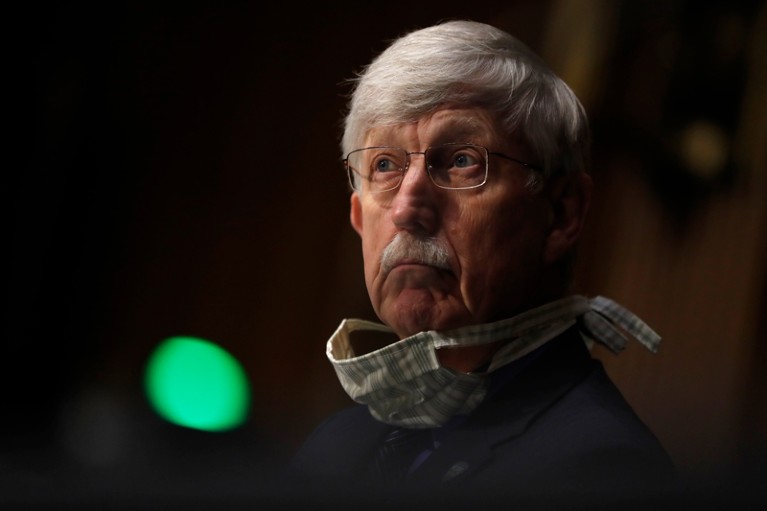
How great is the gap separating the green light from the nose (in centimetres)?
54

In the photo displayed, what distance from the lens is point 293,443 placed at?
1.76 m

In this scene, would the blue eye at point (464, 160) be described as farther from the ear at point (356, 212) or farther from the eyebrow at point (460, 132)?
the ear at point (356, 212)

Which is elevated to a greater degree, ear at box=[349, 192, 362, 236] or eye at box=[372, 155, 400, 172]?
eye at box=[372, 155, 400, 172]

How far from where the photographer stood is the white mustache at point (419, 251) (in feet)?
4.81

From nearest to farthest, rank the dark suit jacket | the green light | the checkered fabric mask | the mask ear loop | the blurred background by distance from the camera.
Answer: the dark suit jacket
the checkered fabric mask
the mask ear loop
the blurred background
the green light

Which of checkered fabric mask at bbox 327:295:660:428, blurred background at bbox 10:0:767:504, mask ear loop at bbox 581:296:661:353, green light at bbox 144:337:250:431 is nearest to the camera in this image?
checkered fabric mask at bbox 327:295:660:428

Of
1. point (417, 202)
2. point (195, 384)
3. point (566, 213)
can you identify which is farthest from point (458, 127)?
point (195, 384)

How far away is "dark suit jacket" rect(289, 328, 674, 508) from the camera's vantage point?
1338 mm

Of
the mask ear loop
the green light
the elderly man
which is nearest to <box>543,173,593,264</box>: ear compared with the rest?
the elderly man

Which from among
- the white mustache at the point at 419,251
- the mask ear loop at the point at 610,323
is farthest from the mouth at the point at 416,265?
the mask ear loop at the point at 610,323

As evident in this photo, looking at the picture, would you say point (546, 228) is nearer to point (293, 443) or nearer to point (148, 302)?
point (293, 443)

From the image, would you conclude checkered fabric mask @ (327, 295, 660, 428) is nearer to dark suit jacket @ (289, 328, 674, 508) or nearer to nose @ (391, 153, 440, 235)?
dark suit jacket @ (289, 328, 674, 508)

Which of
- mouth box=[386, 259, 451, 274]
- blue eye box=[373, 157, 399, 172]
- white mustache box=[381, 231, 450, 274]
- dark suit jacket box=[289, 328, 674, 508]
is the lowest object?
dark suit jacket box=[289, 328, 674, 508]

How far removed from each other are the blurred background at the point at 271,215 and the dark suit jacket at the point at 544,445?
0.20m
